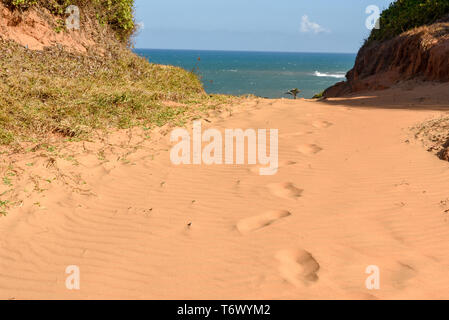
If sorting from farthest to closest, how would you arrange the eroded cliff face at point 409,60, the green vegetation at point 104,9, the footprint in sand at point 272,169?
the eroded cliff face at point 409,60 → the green vegetation at point 104,9 → the footprint in sand at point 272,169

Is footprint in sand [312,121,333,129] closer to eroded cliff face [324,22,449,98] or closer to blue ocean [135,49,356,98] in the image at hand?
blue ocean [135,49,356,98]

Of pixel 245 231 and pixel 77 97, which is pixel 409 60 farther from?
pixel 245 231

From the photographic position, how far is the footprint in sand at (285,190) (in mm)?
4203

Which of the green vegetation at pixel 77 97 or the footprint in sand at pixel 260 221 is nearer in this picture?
the footprint in sand at pixel 260 221

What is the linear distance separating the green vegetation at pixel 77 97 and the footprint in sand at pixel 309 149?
216 cm

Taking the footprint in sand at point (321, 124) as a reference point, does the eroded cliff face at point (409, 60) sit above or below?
above

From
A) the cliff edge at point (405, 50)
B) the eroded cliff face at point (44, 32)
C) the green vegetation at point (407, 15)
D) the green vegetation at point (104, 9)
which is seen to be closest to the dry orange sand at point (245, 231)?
the eroded cliff face at point (44, 32)

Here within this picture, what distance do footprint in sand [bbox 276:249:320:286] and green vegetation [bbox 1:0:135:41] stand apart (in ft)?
28.3

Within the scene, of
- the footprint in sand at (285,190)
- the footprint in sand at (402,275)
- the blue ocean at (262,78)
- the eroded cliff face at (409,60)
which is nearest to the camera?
the footprint in sand at (402,275)

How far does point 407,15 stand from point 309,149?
1166 centimetres

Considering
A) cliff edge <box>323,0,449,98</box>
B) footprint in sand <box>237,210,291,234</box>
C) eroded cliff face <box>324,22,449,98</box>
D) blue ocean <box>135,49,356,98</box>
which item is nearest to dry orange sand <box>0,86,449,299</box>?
footprint in sand <box>237,210,291,234</box>

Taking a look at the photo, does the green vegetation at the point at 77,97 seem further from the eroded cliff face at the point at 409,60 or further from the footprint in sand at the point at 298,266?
the eroded cliff face at the point at 409,60
